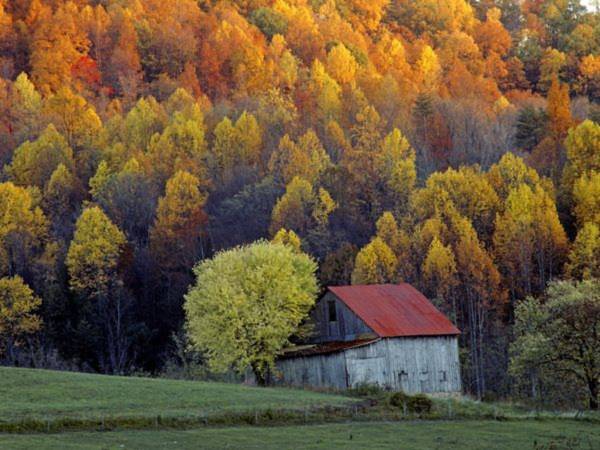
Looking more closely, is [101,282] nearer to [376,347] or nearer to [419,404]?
[376,347]

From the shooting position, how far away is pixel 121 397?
53.0 meters

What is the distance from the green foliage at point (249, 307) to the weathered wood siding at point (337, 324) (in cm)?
100

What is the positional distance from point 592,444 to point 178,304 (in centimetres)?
6924

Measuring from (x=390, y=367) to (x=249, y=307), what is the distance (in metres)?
9.78

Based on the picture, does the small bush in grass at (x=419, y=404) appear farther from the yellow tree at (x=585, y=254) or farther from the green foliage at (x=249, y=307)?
the yellow tree at (x=585, y=254)

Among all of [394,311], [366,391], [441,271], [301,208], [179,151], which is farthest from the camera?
[179,151]

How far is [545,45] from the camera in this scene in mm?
194000

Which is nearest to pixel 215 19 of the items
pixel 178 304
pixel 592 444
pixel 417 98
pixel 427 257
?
pixel 417 98

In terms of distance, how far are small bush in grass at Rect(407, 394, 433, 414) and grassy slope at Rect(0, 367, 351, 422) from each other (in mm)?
3261

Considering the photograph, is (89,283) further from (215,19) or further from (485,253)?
(215,19)

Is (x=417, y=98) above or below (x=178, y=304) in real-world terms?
above

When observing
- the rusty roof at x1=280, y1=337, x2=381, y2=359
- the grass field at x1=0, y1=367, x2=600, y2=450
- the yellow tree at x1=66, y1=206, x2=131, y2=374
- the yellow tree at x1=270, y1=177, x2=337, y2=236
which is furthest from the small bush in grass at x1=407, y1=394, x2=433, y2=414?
the yellow tree at x1=270, y1=177, x2=337, y2=236

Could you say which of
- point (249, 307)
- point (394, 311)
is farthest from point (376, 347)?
point (249, 307)

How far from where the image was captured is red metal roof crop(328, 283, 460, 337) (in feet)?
236
